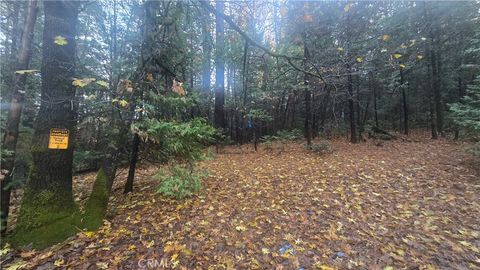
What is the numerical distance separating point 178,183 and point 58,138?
238cm

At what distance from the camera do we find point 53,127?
4.05m

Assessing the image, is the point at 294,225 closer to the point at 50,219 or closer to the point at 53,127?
the point at 50,219

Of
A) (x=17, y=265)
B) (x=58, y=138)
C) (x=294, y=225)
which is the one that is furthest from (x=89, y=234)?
(x=294, y=225)

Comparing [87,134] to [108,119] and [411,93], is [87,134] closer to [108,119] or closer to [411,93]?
[108,119]

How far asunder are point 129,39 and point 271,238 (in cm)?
498

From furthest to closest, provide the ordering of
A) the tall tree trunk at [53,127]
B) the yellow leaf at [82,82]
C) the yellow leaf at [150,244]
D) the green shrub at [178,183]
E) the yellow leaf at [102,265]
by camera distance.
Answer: the green shrub at [178,183], the tall tree trunk at [53,127], the yellow leaf at [150,244], the yellow leaf at [102,265], the yellow leaf at [82,82]

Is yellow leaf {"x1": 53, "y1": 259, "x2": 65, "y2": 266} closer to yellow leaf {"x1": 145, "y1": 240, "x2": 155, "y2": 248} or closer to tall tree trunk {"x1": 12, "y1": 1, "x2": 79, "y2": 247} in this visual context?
tall tree trunk {"x1": 12, "y1": 1, "x2": 79, "y2": 247}

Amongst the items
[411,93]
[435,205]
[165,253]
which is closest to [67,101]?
[165,253]

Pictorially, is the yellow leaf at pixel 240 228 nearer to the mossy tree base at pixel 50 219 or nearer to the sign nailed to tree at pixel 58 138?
the mossy tree base at pixel 50 219
